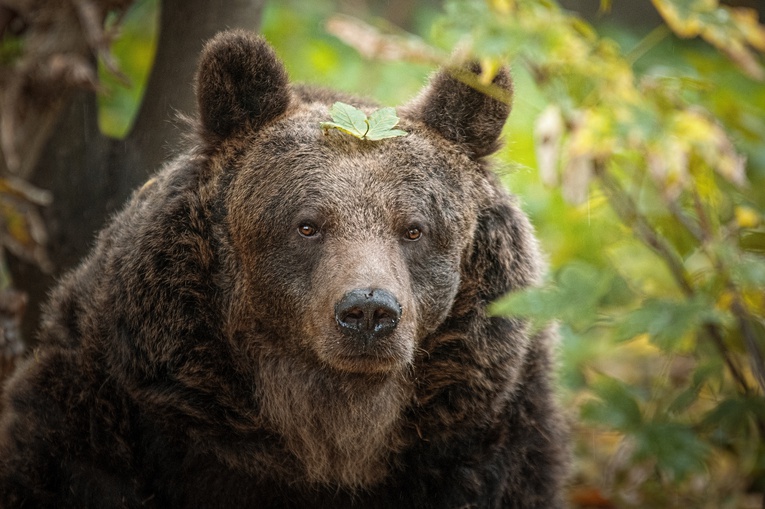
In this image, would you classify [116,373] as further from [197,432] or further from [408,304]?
[408,304]

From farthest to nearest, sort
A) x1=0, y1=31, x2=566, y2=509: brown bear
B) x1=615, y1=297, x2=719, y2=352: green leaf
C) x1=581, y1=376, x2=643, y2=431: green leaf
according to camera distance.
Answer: x1=581, y1=376, x2=643, y2=431: green leaf, x1=0, y1=31, x2=566, y2=509: brown bear, x1=615, y1=297, x2=719, y2=352: green leaf

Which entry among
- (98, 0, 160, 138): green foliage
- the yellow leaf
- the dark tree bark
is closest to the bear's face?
the dark tree bark

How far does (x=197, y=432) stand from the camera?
394cm

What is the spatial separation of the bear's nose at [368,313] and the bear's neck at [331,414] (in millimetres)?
450

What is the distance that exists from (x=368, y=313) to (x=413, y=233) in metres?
0.58

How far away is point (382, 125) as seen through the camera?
3762 millimetres

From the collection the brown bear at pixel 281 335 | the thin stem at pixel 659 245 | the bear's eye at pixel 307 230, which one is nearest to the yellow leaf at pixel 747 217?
the thin stem at pixel 659 245

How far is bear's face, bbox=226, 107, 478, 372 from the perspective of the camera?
3.69 m

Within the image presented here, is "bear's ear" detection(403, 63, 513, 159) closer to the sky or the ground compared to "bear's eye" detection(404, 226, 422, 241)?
closer to the sky

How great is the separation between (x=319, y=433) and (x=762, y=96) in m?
5.74

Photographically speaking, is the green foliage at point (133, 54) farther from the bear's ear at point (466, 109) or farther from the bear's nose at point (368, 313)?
the bear's nose at point (368, 313)

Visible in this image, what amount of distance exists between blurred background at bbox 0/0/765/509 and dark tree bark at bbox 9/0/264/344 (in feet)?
0.04

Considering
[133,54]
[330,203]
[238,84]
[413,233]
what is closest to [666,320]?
[413,233]

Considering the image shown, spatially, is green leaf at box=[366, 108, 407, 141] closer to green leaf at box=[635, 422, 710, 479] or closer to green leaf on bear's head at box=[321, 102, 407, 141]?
green leaf on bear's head at box=[321, 102, 407, 141]
